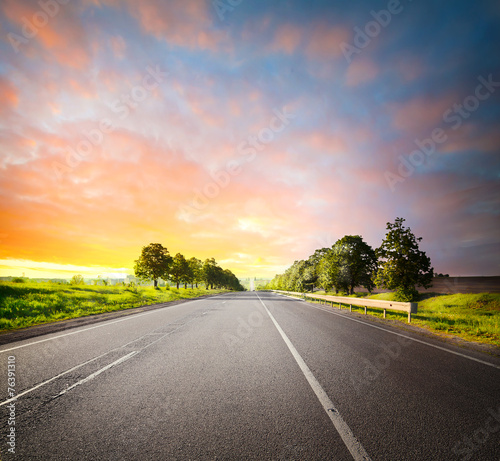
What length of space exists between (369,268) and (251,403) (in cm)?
4176

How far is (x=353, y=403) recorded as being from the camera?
3479mm

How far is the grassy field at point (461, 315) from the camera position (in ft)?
28.6

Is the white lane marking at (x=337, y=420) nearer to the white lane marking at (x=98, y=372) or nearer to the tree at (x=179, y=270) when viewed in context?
the white lane marking at (x=98, y=372)

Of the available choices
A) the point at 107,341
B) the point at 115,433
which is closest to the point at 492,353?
the point at 115,433

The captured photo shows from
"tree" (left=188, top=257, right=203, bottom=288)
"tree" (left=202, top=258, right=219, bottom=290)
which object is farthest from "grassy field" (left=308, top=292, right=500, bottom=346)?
"tree" (left=202, top=258, right=219, bottom=290)

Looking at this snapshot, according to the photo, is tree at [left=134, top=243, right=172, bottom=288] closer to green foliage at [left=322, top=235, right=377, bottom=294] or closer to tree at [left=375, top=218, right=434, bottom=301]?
green foliage at [left=322, top=235, right=377, bottom=294]

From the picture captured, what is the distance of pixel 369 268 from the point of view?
4038 centimetres

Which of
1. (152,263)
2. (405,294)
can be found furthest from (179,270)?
(405,294)

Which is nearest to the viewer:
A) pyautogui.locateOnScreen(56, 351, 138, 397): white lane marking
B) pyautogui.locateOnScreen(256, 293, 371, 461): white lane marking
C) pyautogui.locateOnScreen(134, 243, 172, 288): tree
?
pyautogui.locateOnScreen(256, 293, 371, 461): white lane marking

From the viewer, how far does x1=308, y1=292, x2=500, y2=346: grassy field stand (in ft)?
28.6

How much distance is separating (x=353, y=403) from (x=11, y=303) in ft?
60.8

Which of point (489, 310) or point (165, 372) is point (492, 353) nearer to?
point (165, 372)

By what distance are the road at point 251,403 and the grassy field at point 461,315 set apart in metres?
3.60

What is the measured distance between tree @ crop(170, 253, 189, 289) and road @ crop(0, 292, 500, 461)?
62.2 m
